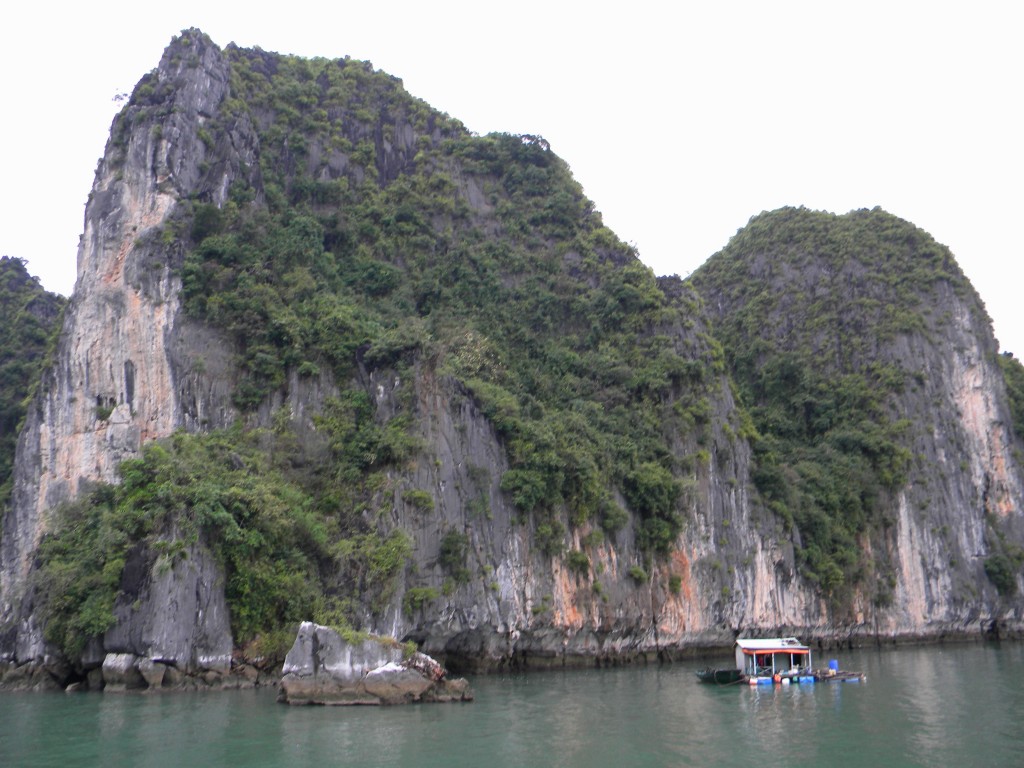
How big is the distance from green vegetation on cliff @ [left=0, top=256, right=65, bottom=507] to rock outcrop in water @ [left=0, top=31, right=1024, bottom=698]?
7.99 meters

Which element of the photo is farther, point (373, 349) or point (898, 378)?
point (898, 378)

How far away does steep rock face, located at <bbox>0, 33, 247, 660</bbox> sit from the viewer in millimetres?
33531

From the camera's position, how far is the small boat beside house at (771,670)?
27.7 metres

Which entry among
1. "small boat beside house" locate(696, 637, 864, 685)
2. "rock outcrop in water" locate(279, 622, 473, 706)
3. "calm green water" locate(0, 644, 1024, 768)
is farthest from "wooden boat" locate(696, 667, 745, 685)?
"rock outcrop in water" locate(279, 622, 473, 706)

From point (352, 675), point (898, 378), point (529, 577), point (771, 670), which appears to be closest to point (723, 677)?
point (771, 670)

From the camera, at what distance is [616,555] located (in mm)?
34656

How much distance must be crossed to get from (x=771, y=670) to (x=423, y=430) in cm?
1340

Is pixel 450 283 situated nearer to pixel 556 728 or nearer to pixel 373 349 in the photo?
pixel 373 349

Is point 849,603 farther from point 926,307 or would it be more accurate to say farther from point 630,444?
point 926,307

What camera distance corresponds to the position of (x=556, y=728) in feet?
62.4

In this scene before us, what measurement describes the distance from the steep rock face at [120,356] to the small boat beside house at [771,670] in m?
19.1

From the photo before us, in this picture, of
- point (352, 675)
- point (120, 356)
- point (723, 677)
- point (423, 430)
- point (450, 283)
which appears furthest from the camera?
point (450, 283)

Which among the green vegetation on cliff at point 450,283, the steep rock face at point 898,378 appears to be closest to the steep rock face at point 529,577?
→ the green vegetation on cliff at point 450,283

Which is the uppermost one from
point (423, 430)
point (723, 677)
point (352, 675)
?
point (423, 430)
